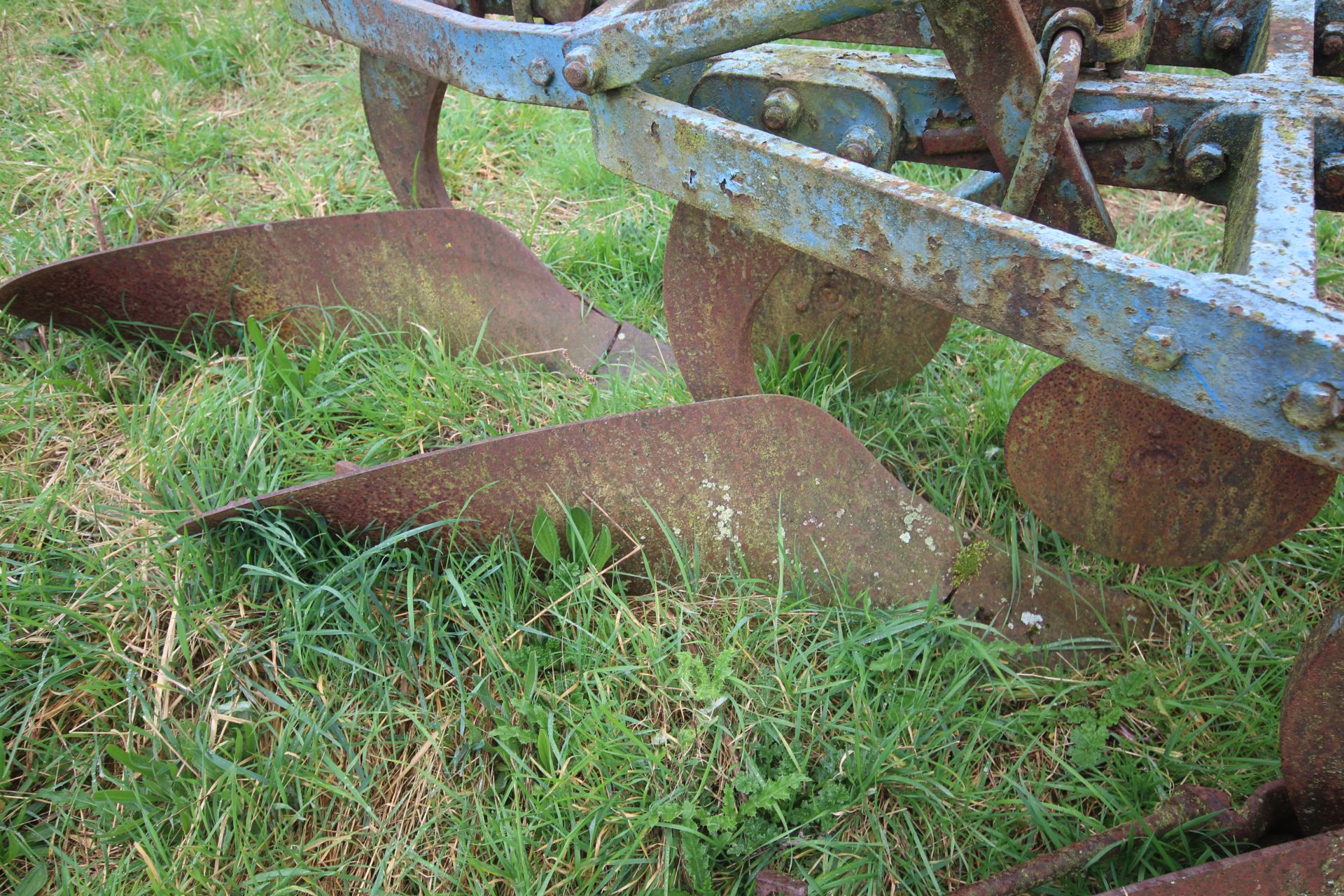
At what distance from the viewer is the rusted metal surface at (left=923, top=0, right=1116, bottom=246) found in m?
1.51

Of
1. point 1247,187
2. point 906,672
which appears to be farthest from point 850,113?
point 906,672

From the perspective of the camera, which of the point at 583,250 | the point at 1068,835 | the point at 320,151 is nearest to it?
the point at 1068,835

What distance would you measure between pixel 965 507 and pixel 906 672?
21.4 inches

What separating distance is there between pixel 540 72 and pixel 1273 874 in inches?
68.9

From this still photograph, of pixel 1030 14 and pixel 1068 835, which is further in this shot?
pixel 1030 14

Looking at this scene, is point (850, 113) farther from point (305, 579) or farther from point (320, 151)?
point (320, 151)

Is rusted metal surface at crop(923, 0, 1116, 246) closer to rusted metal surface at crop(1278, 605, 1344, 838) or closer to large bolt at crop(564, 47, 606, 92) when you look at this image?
large bolt at crop(564, 47, 606, 92)

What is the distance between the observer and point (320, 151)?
3309mm

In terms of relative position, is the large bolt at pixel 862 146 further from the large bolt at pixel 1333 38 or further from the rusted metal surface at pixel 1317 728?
the rusted metal surface at pixel 1317 728

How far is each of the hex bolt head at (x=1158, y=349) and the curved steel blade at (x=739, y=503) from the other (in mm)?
656

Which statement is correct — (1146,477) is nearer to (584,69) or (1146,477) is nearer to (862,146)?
(862,146)

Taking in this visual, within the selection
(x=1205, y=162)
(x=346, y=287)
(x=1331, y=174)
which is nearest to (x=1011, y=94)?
(x=1205, y=162)

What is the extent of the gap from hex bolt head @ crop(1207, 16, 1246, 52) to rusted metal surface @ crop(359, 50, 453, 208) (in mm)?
1862

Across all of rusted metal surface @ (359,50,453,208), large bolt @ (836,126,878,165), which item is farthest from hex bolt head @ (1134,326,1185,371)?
rusted metal surface @ (359,50,453,208)
